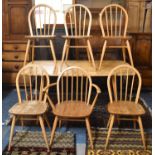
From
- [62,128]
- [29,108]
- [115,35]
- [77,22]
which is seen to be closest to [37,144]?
[29,108]

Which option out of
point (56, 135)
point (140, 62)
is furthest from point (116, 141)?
point (140, 62)

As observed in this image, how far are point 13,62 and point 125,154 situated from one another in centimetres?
258

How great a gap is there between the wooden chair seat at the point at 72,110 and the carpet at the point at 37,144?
362mm

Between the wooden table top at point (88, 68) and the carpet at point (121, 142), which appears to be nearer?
the carpet at point (121, 142)

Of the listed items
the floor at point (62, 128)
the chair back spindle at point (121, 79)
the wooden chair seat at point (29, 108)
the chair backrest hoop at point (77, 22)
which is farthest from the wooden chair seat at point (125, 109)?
the chair backrest hoop at point (77, 22)

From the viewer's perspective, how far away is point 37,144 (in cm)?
264

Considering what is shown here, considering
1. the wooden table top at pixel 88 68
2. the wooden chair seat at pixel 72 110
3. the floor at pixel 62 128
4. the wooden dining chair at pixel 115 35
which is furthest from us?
the wooden dining chair at pixel 115 35

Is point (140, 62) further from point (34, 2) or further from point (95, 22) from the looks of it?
point (34, 2)

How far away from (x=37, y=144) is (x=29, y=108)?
14.8 inches

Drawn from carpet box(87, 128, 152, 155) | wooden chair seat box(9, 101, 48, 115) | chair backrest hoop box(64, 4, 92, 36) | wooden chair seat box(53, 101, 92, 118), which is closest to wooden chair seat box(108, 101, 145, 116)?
wooden chair seat box(53, 101, 92, 118)

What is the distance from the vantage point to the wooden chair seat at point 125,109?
2.53 m

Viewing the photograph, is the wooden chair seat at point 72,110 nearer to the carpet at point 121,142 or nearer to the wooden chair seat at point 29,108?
the wooden chair seat at point 29,108

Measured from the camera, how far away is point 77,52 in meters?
4.46

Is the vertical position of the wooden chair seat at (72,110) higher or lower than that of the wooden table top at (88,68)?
lower
